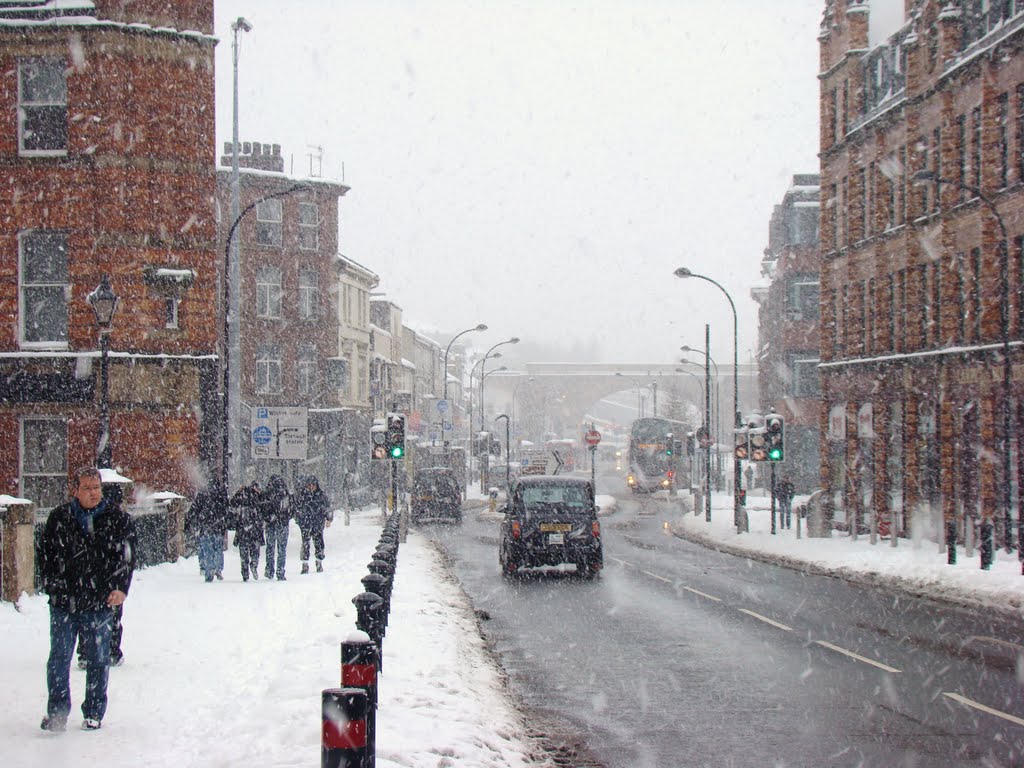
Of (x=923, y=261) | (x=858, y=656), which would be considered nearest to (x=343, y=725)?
(x=858, y=656)

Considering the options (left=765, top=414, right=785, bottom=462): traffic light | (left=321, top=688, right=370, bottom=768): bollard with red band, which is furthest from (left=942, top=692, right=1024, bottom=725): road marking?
(left=765, top=414, right=785, bottom=462): traffic light

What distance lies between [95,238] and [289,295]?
27992mm

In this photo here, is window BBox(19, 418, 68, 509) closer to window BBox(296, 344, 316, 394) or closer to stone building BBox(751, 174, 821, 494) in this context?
window BBox(296, 344, 316, 394)

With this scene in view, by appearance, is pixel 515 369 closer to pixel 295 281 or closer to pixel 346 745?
pixel 295 281

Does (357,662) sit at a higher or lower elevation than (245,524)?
higher

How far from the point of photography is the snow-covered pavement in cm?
770

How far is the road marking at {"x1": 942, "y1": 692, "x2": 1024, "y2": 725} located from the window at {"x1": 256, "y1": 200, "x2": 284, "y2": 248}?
157ft

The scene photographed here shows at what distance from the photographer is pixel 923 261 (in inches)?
1345

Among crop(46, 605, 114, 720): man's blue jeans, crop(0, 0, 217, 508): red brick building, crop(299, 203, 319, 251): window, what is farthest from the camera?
crop(299, 203, 319, 251): window

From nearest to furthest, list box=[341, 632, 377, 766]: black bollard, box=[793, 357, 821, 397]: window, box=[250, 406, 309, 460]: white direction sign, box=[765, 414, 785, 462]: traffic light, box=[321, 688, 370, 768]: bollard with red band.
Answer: box=[321, 688, 370, 768]: bollard with red band, box=[341, 632, 377, 766]: black bollard, box=[250, 406, 309, 460]: white direction sign, box=[765, 414, 785, 462]: traffic light, box=[793, 357, 821, 397]: window

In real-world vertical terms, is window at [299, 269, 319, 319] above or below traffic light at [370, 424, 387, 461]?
above

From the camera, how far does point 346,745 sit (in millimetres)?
5652

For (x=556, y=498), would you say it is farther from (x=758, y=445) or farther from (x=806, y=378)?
(x=806, y=378)

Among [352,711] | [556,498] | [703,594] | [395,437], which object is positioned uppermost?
[395,437]
